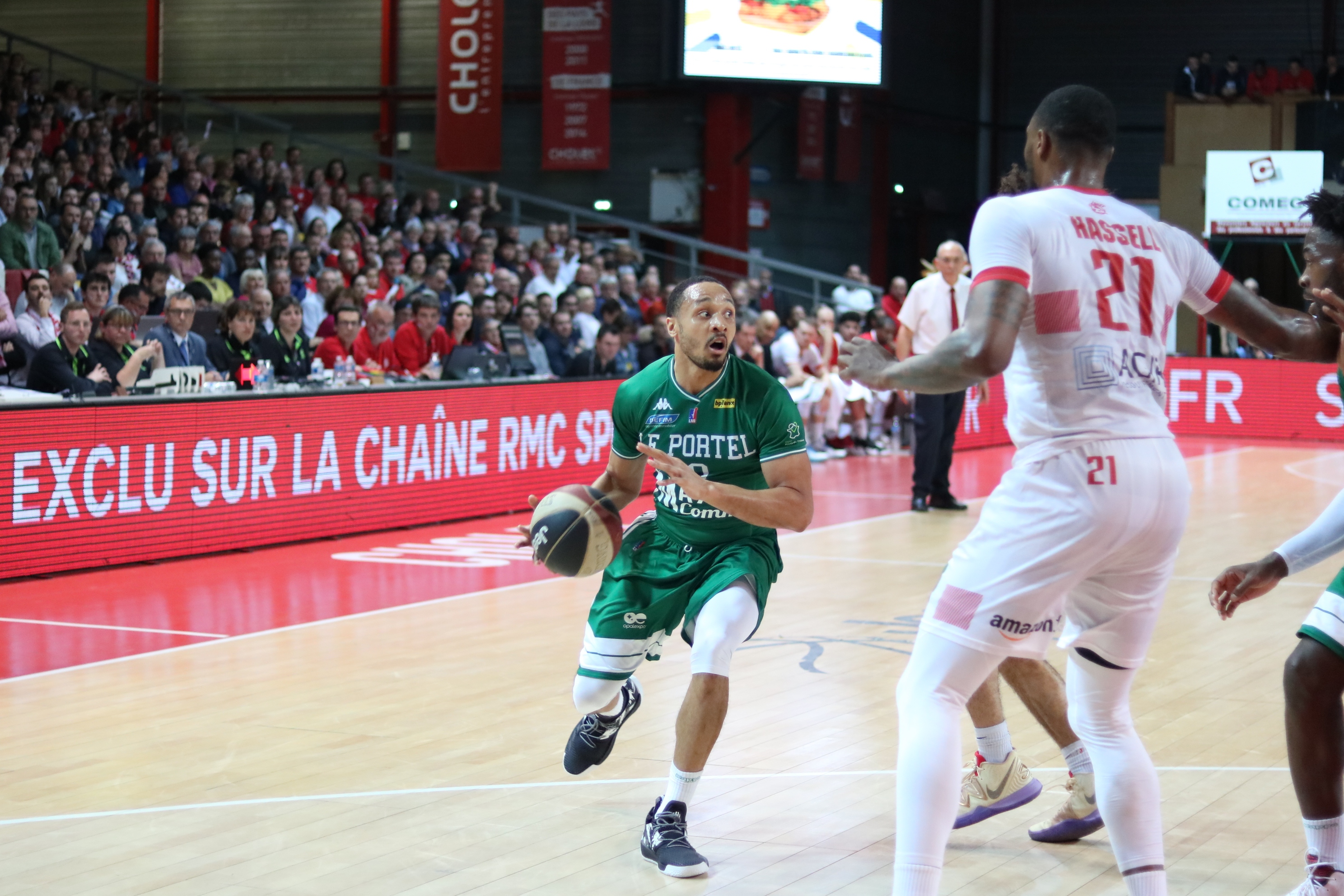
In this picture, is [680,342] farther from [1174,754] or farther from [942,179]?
[942,179]

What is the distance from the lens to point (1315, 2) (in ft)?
91.0

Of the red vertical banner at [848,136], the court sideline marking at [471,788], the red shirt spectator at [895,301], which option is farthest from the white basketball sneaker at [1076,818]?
the red vertical banner at [848,136]

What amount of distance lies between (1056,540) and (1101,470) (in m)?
0.18

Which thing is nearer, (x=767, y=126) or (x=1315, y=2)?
(x=767, y=126)

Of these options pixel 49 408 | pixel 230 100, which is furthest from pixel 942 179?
pixel 49 408

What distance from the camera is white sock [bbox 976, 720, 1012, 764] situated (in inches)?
182

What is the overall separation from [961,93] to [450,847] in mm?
26759


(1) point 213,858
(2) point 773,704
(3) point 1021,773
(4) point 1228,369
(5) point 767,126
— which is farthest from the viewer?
(5) point 767,126

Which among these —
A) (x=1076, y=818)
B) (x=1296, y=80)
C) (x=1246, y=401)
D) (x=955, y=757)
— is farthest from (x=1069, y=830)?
(x=1296, y=80)

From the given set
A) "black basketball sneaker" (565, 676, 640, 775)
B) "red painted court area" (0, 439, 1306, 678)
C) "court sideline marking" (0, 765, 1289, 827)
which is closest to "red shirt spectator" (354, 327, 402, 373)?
"red painted court area" (0, 439, 1306, 678)

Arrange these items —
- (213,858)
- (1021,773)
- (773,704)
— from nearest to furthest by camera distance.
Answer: (213,858) → (1021,773) → (773,704)

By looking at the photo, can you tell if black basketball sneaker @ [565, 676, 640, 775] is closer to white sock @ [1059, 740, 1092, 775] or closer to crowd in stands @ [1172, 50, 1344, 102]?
white sock @ [1059, 740, 1092, 775]

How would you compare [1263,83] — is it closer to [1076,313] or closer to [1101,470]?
[1076,313]

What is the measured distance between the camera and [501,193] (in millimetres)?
21734
